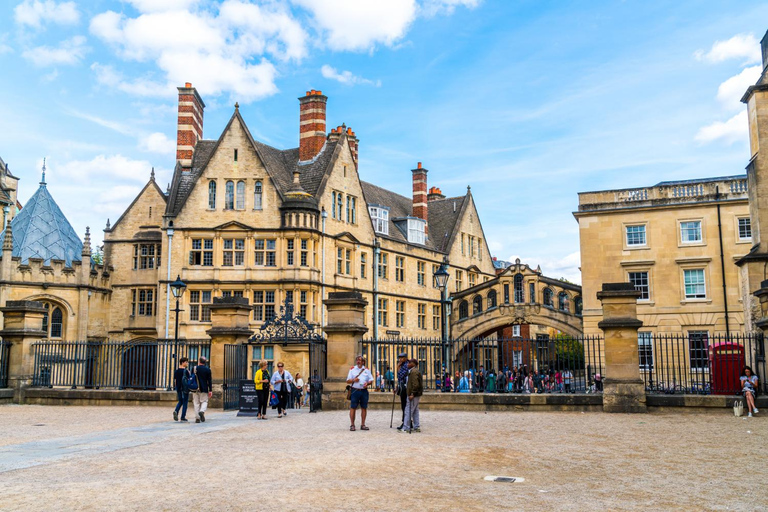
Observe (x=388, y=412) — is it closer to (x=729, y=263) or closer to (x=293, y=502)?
(x=293, y=502)

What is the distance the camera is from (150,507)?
7.25m

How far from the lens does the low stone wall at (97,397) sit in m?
22.2

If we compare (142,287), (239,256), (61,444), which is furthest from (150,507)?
(142,287)

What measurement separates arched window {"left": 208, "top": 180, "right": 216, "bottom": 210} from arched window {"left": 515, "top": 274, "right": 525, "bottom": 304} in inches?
778

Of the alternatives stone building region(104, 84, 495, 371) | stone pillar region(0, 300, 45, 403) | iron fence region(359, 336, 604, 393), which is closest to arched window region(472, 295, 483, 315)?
stone building region(104, 84, 495, 371)

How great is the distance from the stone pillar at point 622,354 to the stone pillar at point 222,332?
33.8 ft

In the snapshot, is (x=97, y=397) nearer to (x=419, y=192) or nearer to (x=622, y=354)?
(x=622, y=354)

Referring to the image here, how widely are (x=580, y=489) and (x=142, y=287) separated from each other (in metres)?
37.1

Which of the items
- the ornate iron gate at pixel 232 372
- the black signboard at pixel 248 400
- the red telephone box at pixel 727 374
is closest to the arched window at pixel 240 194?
the ornate iron gate at pixel 232 372

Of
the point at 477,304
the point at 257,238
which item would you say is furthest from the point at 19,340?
the point at 477,304

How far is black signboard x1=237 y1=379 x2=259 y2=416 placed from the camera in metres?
18.2

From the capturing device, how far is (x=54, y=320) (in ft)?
129

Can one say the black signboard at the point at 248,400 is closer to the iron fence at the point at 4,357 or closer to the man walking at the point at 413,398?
the man walking at the point at 413,398

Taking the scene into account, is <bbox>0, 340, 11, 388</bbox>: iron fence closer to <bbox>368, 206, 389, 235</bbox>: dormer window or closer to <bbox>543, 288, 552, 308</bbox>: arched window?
<bbox>368, 206, 389, 235</bbox>: dormer window
